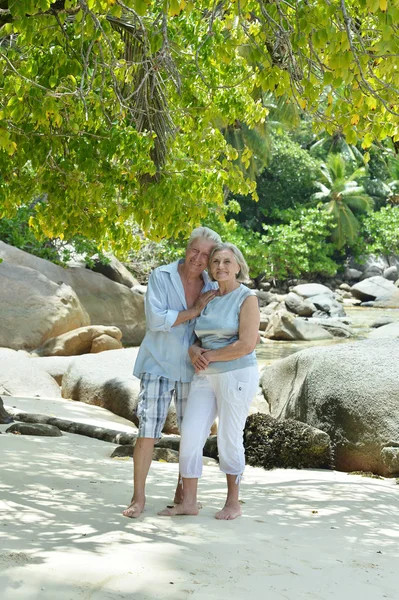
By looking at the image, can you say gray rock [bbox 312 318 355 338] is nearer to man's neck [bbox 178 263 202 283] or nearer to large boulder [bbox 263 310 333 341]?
large boulder [bbox 263 310 333 341]

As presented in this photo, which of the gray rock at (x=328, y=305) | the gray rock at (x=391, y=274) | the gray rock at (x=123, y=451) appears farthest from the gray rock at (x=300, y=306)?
the gray rock at (x=123, y=451)

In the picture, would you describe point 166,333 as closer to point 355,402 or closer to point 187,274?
point 187,274

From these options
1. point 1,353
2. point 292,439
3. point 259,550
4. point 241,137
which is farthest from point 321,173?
point 259,550

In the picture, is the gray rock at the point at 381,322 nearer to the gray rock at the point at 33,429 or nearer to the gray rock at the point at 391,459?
the gray rock at the point at 391,459

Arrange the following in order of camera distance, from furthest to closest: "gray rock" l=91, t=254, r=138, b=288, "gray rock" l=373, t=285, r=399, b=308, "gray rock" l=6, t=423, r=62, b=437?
"gray rock" l=373, t=285, r=399, b=308, "gray rock" l=91, t=254, r=138, b=288, "gray rock" l=6, t=423, r=62, b=437

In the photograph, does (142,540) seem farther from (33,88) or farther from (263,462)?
(33,88)

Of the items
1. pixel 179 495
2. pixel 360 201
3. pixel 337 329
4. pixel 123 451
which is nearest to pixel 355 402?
pixel 123 451

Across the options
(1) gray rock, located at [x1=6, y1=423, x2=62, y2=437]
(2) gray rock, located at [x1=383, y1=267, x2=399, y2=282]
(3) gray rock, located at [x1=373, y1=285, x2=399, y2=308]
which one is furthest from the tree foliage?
(2) gray rock, located at [x1=383, y1=267, x2=399, y2=282]

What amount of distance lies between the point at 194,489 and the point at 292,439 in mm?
2516

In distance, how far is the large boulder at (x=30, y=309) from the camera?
14.8m

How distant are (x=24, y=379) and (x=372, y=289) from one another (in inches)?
1135

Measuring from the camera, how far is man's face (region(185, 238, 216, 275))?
→ 5176mm

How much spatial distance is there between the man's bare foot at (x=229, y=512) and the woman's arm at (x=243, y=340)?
903mm

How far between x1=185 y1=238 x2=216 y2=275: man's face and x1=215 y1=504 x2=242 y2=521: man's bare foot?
1.48 m
